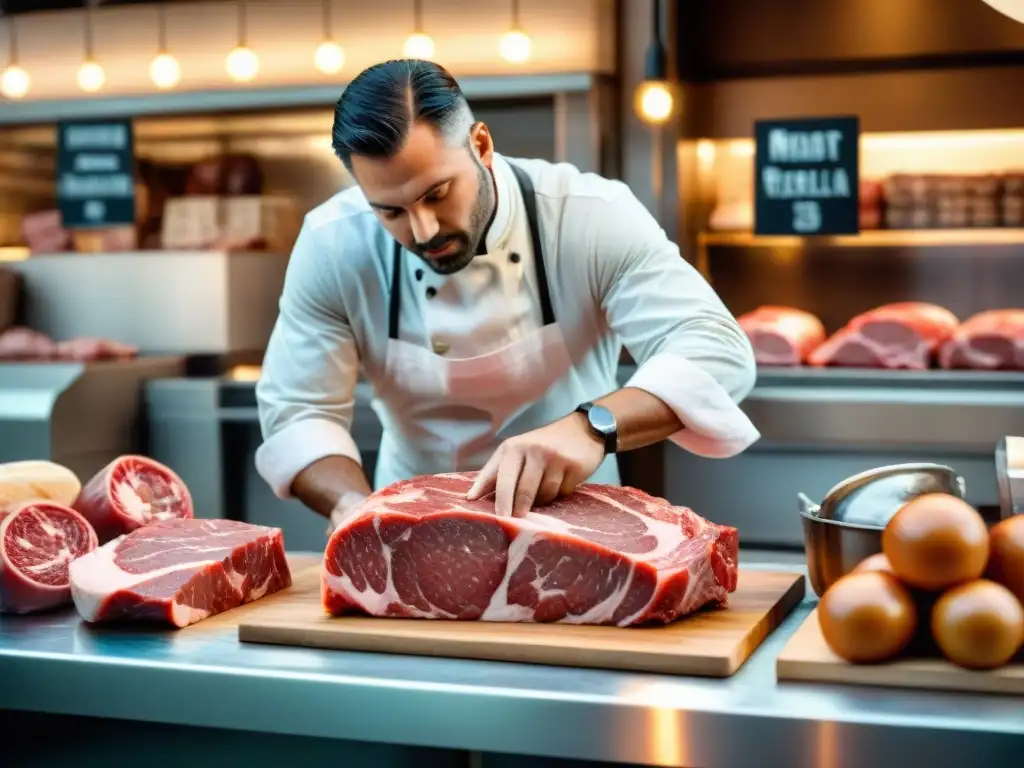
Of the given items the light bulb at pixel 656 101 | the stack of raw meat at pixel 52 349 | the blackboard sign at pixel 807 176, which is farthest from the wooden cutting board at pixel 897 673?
the stack of raw meat at pixel 52 349

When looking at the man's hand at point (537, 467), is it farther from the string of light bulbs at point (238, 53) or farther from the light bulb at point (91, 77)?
the light bulb at point (91, 77)

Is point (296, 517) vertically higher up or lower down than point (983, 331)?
lower down

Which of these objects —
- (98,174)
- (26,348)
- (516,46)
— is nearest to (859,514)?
(516,46)

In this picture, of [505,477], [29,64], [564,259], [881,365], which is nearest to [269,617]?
[505,477]

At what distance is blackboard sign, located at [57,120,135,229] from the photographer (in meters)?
4.78

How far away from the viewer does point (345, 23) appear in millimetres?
4543

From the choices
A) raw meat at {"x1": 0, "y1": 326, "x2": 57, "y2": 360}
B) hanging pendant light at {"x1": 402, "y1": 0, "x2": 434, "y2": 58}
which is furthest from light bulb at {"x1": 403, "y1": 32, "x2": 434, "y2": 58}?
raw meat at {"x1": 0, "y1": 326, "x2": 57, "y2": 360}

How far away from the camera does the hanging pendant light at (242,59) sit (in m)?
4.56

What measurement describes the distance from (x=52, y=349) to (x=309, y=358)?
86.9 inches

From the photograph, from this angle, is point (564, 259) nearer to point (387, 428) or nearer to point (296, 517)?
point (387, 428)

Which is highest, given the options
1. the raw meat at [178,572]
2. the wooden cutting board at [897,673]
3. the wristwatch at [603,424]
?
the wristwatch at [603,424]

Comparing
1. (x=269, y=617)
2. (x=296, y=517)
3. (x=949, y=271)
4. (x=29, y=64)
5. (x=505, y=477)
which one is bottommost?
(x=296, y=517)

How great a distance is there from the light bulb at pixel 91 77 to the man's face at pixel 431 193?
121 inches

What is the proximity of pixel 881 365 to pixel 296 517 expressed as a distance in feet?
6.23
